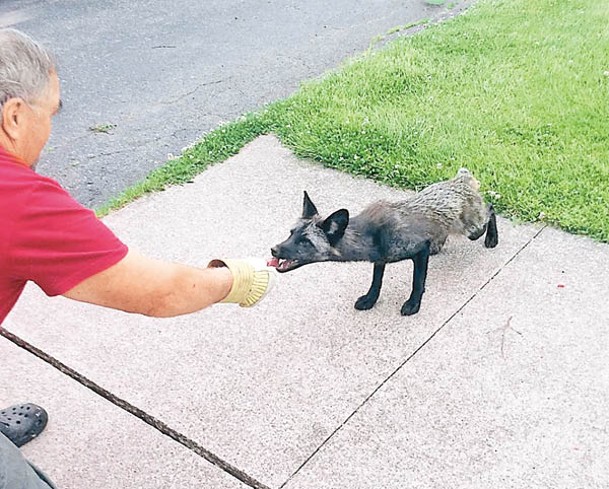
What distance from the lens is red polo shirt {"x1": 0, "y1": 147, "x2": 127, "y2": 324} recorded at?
1.92 meters

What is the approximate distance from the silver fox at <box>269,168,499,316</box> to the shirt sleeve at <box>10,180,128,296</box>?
1427 mm

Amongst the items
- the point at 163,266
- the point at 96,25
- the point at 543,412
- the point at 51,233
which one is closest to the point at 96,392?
the point at 163,266

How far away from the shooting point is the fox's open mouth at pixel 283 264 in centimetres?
345

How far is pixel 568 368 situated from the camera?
3379 millimetres

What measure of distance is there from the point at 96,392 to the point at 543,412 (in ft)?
6.52

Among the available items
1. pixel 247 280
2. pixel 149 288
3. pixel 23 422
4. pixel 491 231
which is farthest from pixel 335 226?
pixel 23 422

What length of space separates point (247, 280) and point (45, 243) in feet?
2.77

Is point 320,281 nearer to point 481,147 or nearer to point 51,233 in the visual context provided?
point 481,147

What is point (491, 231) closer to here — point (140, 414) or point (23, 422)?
point (140, 414)

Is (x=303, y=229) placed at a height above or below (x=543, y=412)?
above

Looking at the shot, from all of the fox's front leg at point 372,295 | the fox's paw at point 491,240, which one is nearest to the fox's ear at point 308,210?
the fox's front leg at point 372,295

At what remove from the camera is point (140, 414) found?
332cm

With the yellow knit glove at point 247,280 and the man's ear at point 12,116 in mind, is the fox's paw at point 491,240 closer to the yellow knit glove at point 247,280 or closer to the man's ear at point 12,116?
the yellow knit glove at point 247,280

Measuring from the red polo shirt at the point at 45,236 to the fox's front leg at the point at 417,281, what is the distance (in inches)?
75.3
